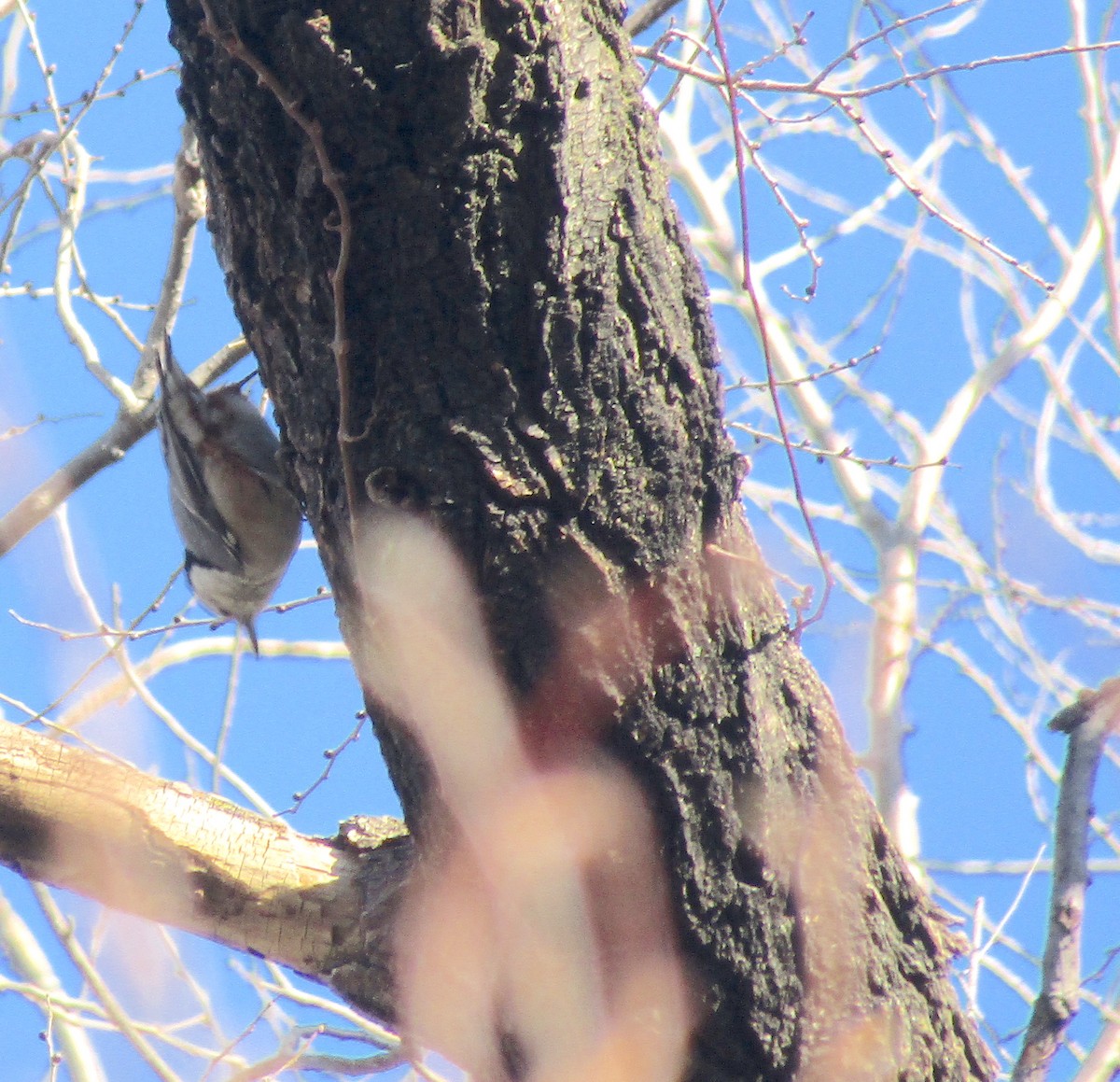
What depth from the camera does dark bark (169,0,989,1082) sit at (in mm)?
1484

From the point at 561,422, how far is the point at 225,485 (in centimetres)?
155

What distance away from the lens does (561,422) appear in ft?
5.21

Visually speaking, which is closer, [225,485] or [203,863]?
[203,863]

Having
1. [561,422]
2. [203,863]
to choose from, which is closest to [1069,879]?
[561,422]

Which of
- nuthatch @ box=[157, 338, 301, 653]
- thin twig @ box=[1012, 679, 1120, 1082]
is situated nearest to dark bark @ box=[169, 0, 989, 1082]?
thin twig @ box=[1012, 679, 1120, 1082]

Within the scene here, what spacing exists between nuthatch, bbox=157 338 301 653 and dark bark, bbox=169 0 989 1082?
1076 millimetres

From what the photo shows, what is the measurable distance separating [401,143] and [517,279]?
208mm

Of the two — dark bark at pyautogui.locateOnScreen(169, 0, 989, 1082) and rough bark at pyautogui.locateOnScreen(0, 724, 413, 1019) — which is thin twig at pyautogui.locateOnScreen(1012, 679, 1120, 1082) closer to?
dark bark at pyautogui.locateOnScreen(169, 0, 989, 1082)

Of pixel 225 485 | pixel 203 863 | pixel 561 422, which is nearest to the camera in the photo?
pixel 561 422

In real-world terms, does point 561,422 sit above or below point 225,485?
below

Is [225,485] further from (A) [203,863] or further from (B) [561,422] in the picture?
(B) [561,422]

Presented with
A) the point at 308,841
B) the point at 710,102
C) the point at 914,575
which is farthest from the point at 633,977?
the point at 710,102

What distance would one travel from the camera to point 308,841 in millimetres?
2010

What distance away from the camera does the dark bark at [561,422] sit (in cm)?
148
